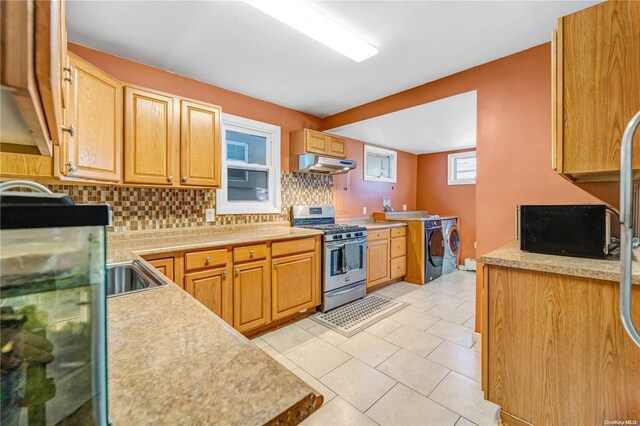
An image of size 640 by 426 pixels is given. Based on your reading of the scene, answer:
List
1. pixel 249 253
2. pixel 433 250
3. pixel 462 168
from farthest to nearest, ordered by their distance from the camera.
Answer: pixel 462 168, pixel 433 250, pixel 249 253

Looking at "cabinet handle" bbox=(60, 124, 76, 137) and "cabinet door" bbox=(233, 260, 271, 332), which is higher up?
"cabinet handle" bbox=(60, 124, 76, 137)

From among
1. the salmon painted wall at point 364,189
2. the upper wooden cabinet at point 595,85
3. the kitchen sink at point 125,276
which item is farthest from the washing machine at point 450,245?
the kitchen sink at point 125,276

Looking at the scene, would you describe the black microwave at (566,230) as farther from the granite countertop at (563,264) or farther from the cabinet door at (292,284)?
the cabinet door at (292,284)

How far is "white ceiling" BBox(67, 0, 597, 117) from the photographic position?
1.79 meters

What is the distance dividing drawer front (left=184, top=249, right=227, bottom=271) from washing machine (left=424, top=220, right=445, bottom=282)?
3.09m

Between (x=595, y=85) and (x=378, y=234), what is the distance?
8.96ft

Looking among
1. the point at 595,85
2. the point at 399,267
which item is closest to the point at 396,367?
the point at 595,85

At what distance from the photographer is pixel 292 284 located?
277 cm

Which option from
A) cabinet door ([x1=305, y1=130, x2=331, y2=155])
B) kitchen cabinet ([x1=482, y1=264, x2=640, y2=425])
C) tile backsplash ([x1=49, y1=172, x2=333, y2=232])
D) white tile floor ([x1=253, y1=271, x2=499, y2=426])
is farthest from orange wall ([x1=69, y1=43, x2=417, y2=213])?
kitchen cabinet ([x1=482, y1=264, x2=640, y2=425])

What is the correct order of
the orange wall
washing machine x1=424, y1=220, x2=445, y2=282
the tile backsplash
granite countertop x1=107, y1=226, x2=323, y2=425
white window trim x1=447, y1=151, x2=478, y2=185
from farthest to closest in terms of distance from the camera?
white window trim x1=447, y1=151, x2=478, y2=185, washing machine x1=424, y1=220, x2=445, y2=282, the orange wall, the tile backsplash, granite countertop x1=107, y1=226, x2=323, y2=425

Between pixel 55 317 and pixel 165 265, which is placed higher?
pixel 55 317

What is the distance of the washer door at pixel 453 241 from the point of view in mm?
4699

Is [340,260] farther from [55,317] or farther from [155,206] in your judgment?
[55,317]

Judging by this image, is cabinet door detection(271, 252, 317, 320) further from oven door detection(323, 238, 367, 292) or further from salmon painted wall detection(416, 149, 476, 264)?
salmon painted wall detection(416, 149, 476, 264)
